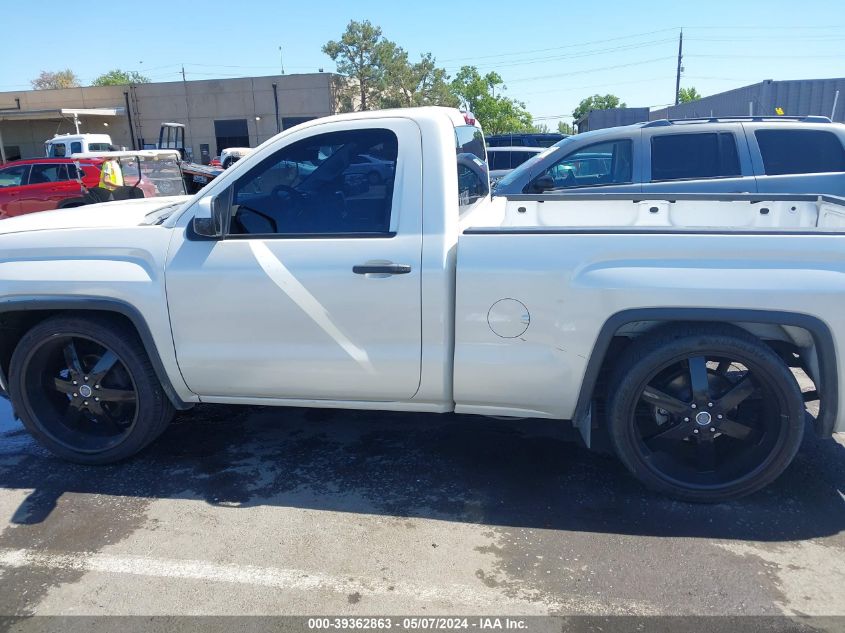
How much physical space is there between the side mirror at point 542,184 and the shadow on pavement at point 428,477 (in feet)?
10.7

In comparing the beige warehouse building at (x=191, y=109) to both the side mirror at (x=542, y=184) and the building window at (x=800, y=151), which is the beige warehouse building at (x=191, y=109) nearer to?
the side mirror at (x=542, y=184)

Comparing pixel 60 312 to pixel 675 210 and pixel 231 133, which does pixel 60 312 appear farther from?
pixel 231 133

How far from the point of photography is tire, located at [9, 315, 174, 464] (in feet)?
12.0

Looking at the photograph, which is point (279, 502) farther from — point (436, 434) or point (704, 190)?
point (704, 190)

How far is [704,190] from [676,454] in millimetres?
3801

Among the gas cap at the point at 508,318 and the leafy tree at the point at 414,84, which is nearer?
the gas cap at the point at 508,318

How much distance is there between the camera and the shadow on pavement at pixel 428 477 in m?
3.25

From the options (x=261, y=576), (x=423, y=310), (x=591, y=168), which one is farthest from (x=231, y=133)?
(x=261, y=576)

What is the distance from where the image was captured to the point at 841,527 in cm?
314

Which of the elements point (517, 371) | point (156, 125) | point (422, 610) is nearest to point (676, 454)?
point (517, 371)

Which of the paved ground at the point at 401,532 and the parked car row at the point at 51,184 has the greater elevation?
the parked car row at the point at 51,184

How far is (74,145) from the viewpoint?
24203mm

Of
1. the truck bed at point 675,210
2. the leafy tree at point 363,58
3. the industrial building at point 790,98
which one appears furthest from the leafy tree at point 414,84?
the truck bed at point 675,210

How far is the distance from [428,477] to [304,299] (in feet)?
4.07
